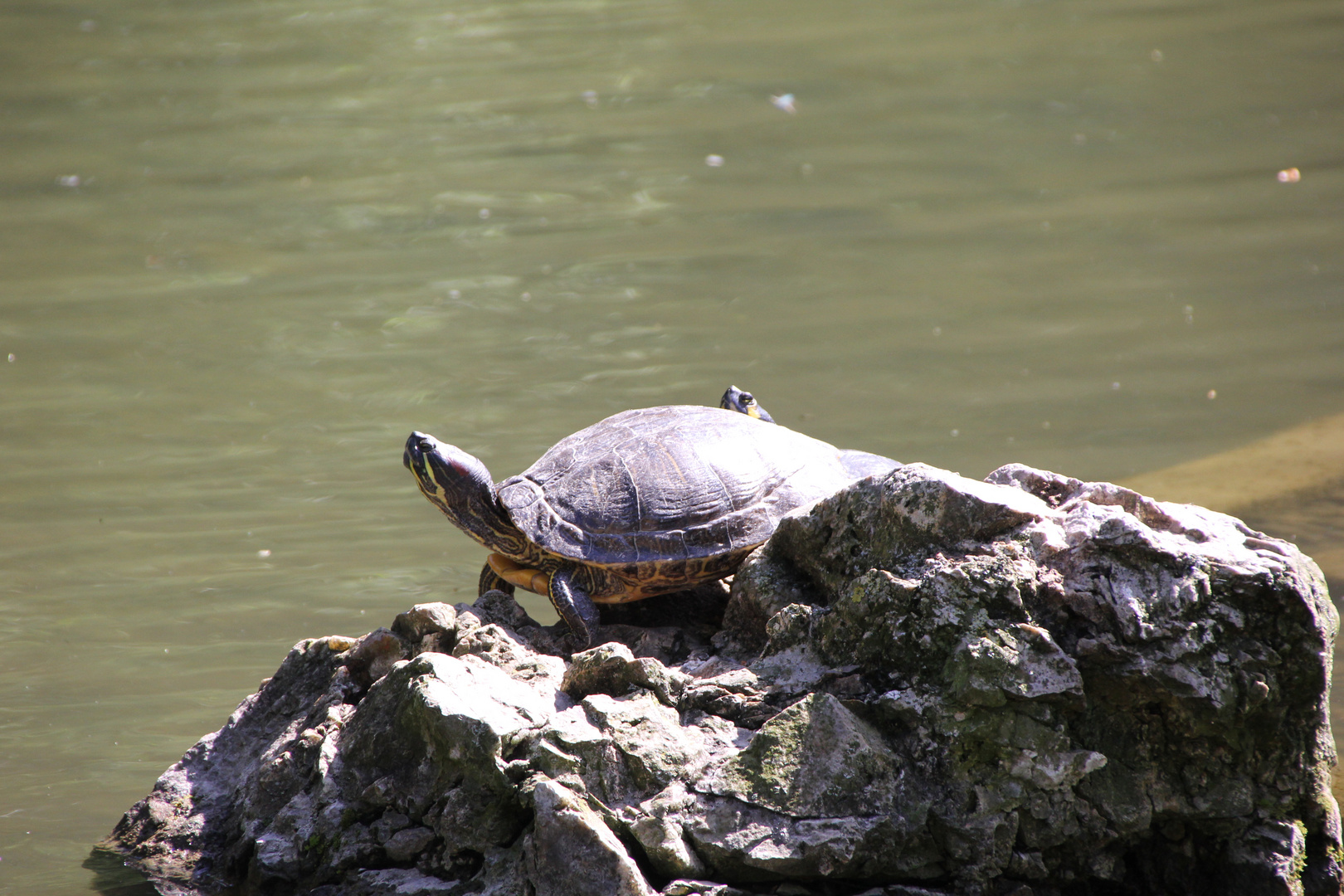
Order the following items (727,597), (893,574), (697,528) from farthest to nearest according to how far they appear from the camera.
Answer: (727,597) < (697,528) < (893,574)

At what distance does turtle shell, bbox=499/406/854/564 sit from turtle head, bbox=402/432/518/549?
0.06 meters

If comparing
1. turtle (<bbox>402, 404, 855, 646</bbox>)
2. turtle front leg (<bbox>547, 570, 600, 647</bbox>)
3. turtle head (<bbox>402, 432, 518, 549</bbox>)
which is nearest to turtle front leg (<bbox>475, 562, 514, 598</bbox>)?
turtle (<bbox>402, 404, 855, 646</bbox>)

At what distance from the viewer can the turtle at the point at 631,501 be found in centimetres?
338

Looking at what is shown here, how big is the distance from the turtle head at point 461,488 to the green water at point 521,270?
1421 millimetres

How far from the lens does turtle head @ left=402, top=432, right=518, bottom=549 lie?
351 centimetres

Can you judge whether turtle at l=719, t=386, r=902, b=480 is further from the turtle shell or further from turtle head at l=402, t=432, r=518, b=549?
turtle head at l=402, t=432, r=518, b=549

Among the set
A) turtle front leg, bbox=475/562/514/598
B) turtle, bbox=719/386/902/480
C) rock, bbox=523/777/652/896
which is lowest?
rock, bbox=523/777/652/896

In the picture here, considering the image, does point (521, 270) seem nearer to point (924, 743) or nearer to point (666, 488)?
point (666, 488)

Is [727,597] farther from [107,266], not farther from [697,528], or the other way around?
[107,266]

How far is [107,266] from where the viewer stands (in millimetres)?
9344

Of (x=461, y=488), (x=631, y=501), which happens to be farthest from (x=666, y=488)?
(x=461, y=488)

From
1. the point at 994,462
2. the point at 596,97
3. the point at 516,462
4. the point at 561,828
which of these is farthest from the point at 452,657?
the point at 596,97

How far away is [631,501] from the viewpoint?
343 centimetres

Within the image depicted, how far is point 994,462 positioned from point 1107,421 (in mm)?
848
